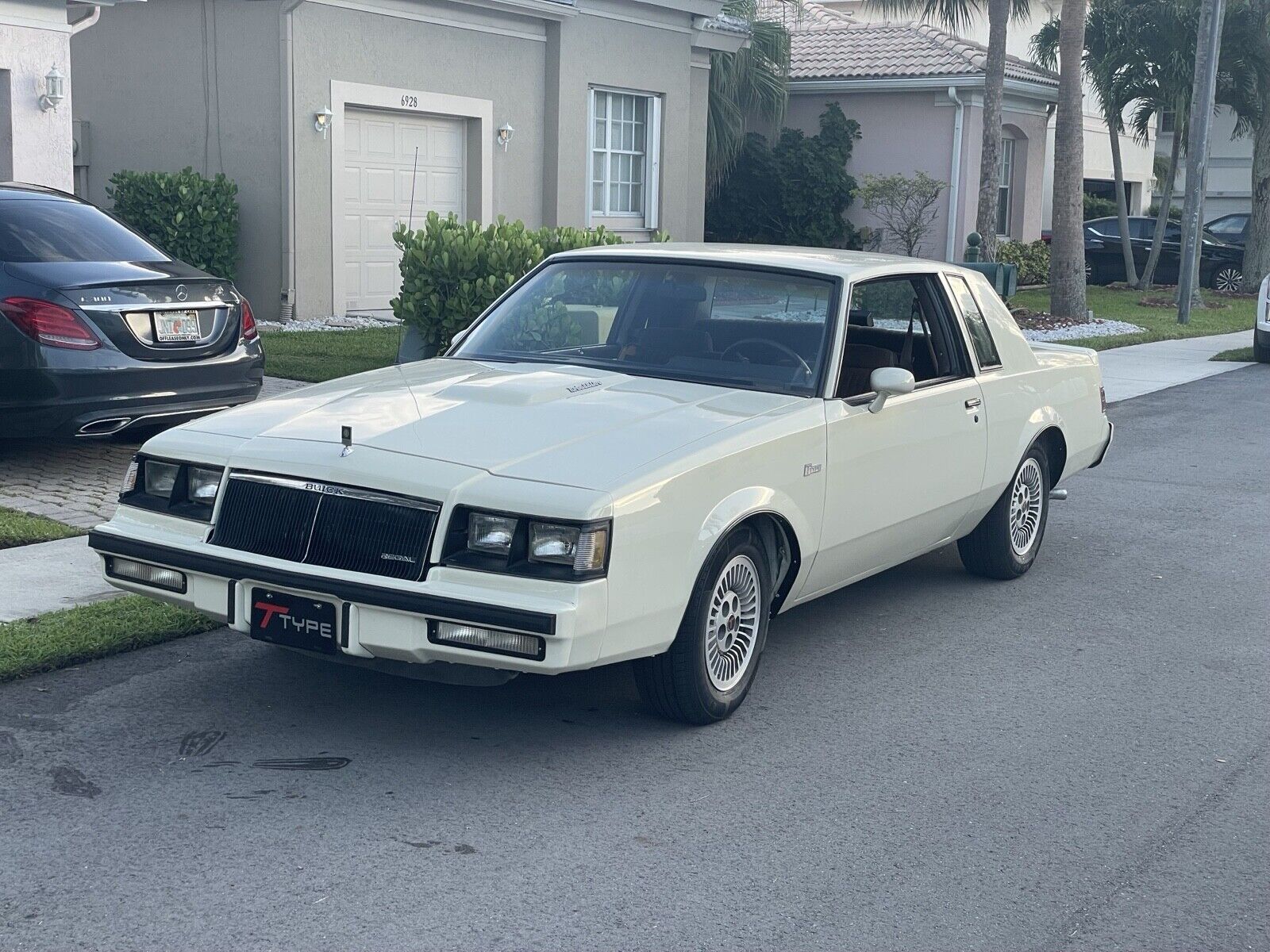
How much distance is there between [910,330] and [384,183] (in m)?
11.5

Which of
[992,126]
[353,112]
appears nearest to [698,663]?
[353,112]

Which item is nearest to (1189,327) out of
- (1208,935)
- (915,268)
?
(915,268)

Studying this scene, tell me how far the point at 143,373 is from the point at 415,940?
534cm

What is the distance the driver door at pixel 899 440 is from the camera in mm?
5629

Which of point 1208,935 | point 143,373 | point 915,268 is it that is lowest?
point 1208,935

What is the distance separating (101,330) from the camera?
8055 mm

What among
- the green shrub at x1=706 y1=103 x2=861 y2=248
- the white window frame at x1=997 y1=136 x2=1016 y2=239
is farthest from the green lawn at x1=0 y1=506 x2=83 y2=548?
the white window frame at x1=997 y1=136 x2=1016 y2=239

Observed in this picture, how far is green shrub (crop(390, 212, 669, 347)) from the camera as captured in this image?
11328 millimetres

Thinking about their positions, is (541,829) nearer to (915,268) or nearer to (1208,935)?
(1208,935)

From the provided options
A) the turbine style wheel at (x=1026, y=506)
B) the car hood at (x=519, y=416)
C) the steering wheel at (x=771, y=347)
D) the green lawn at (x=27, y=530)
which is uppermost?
the steering wheel at (x=771, y=347)

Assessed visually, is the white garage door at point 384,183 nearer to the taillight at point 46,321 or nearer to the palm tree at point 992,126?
the palm tree at point 992,126

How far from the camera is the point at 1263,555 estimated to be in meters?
7.89

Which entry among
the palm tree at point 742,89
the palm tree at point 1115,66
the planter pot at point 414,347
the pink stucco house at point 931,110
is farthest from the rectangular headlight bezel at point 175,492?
the palm tree at point 1115,66

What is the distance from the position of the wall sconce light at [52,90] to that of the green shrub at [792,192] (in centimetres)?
1480
